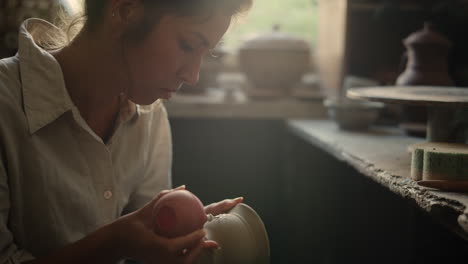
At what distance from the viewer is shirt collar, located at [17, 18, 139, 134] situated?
1079 millimetres

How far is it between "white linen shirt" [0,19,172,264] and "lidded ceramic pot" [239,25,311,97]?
1.43 meters

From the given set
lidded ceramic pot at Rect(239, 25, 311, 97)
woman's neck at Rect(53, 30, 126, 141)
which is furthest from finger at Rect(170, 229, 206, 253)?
lidded ceramic pot at Rect(239, 25, 311, 97)

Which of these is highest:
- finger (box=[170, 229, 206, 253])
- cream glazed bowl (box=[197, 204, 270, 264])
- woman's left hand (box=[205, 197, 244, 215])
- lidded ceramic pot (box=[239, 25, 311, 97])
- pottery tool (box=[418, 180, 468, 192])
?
lidded ceramic pot (box=[239, 25, 311, 97])

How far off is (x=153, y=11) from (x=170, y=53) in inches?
3.9

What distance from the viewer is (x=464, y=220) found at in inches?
35.3

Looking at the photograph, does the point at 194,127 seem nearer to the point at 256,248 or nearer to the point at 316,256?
the point at 316,256

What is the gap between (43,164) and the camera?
3.58ft

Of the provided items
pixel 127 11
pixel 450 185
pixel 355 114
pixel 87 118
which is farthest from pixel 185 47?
pixel 355 114

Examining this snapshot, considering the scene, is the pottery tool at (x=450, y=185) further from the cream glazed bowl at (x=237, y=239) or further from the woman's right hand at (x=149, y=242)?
the woman's right hand at (x=149, y=242)

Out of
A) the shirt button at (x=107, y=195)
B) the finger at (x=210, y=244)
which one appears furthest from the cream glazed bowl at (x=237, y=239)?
the shirt button at (x=107, y=195)

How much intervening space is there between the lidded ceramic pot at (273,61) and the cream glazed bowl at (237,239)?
1592 mm

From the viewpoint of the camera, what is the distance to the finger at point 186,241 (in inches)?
37.0

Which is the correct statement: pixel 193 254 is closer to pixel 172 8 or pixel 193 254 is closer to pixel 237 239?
pixel 237 239

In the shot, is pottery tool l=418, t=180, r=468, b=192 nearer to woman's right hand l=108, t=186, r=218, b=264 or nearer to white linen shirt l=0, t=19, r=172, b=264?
woman's right hand l=108, t=186, r=218, b=264
